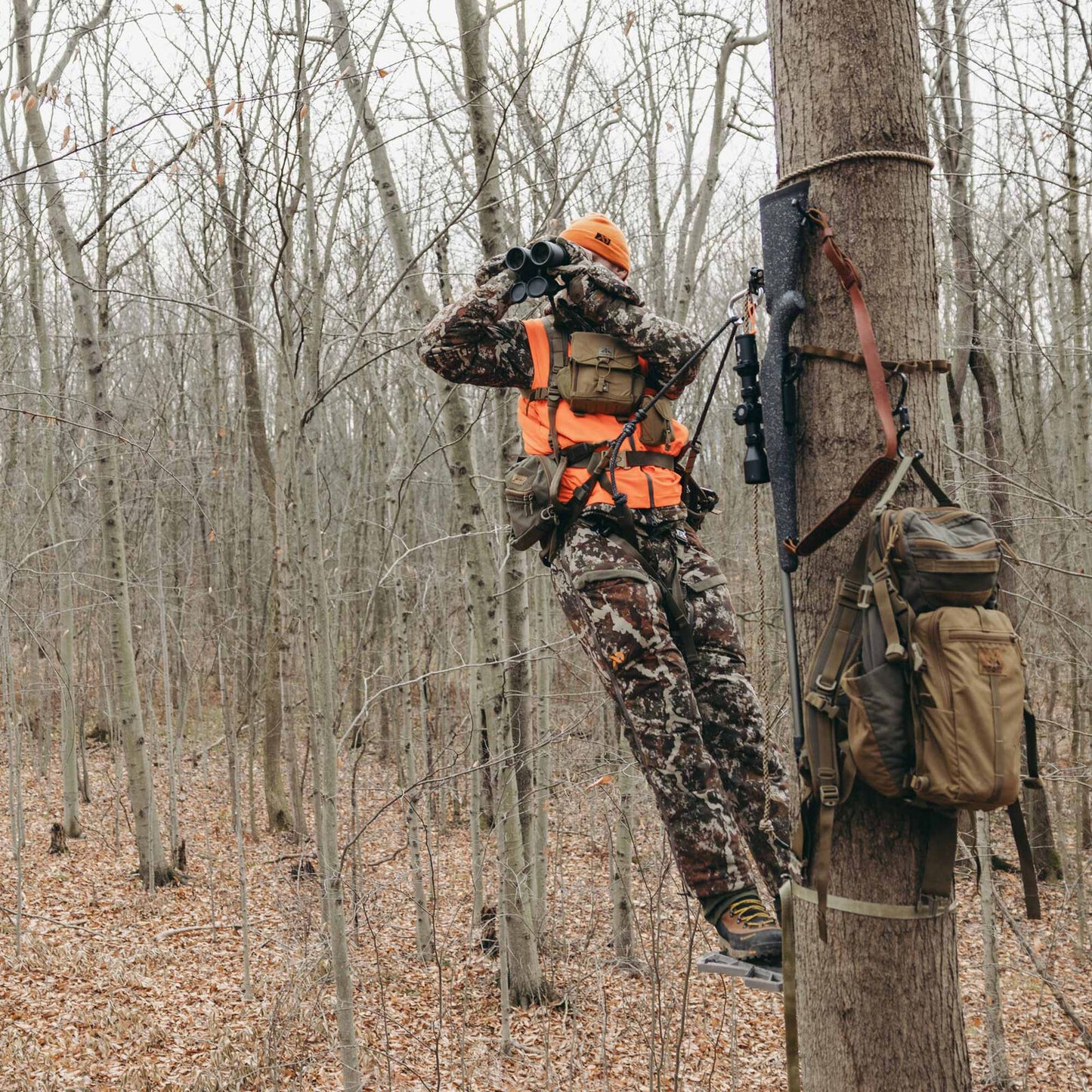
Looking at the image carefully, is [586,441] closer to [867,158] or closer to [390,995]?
[867,158]

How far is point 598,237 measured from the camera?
143 inches

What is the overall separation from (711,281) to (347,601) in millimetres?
9311

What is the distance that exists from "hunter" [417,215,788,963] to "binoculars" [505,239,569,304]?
44mm

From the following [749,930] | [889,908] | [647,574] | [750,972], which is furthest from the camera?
[647,574]

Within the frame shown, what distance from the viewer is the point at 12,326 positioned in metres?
15.1

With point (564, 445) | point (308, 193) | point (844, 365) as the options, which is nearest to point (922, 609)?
point (844, 365)

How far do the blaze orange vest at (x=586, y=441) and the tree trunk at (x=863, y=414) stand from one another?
128 centimetres

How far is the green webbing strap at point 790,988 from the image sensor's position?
80.4 inches

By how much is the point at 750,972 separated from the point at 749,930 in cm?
21

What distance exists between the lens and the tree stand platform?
2.62 metres

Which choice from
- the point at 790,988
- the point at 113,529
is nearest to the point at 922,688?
the point at 790,988

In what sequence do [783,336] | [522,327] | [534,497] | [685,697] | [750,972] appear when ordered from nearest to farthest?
[783,336]
[750,972]
[685,697]
[534,497]
[522,327]

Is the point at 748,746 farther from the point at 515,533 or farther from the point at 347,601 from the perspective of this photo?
the point at 347,601

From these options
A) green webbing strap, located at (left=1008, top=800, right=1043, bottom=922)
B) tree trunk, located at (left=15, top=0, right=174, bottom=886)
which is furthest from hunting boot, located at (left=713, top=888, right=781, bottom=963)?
tree trunk, located at (left=15, top=0, right=174, bottom=886)
